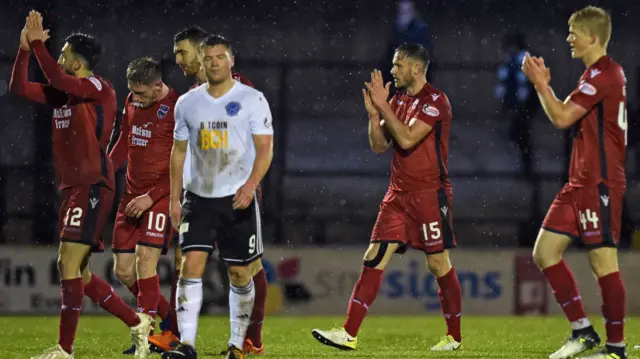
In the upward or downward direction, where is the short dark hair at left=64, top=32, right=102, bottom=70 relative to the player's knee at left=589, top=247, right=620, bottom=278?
upward

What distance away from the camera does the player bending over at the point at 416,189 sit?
7.55m

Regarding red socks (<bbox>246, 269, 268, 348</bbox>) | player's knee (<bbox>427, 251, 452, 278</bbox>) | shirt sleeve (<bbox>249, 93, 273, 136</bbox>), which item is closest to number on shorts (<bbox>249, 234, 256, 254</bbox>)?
shirt sleeve (<bbox>249, 93, 273, 136</bbox>)

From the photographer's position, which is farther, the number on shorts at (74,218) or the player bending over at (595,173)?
the number on shorts at (74,218)

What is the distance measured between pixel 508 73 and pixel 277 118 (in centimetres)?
302

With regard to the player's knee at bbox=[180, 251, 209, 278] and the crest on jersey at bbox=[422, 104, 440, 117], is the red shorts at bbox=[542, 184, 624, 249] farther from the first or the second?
the player's knee at bbox=[180, 251, 209, 278]

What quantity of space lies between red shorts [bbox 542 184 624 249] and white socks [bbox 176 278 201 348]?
1.89 metres

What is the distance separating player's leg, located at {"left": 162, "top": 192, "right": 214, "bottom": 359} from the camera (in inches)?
234

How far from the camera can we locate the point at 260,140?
604cm

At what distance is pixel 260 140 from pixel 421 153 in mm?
1968

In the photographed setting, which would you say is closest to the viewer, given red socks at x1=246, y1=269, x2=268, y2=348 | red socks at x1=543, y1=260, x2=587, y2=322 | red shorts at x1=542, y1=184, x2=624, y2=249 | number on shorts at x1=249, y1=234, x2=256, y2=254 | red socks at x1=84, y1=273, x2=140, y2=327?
number on shorts at x1=249, y1=234, x2=256, y2=254

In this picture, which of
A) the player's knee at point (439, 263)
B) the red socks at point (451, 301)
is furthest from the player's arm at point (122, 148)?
the red socks at point (451, 301)

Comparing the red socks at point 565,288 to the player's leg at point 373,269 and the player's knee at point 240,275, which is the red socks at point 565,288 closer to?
the player's leg at point 373,269

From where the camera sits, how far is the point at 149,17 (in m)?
17.5

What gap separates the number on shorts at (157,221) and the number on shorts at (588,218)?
2.62 meters
